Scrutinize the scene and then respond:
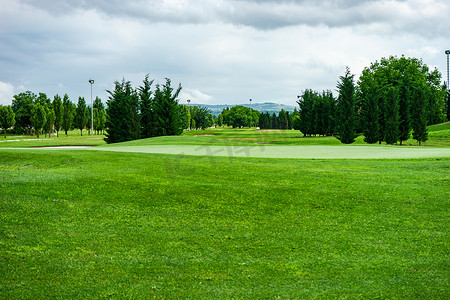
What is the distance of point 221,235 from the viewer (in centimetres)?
798

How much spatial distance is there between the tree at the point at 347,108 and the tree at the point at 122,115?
2652cm

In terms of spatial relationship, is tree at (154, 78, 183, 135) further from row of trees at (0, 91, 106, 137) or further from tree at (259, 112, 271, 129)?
tree at (259, 112, 271, 129)

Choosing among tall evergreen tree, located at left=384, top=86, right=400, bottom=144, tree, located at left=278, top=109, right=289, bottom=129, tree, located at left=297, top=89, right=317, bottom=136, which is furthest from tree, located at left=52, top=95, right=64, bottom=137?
tree, located at left=278, top=109, right=289, bottom=129

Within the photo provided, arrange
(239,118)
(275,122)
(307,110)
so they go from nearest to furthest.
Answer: (307,110), (275,122), (239,118)

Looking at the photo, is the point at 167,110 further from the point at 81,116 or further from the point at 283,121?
the point at 283,121

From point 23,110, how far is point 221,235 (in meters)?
125

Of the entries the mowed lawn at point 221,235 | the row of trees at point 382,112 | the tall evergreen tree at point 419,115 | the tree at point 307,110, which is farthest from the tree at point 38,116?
the mowed lawn at point 221,235

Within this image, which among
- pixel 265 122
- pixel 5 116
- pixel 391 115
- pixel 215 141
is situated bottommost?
pixel 215 141

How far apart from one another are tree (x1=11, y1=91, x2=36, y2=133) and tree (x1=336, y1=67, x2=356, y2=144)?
3280 inches

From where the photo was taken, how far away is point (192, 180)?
12.6 meters

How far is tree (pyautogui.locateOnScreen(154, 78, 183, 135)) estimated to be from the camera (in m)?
49.9

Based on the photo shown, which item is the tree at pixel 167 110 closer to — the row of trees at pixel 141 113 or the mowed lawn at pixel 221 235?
the row of trees at pixel 141 113

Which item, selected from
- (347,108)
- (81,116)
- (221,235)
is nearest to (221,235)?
(221,235)

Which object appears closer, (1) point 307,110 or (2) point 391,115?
(2) point 391,115
